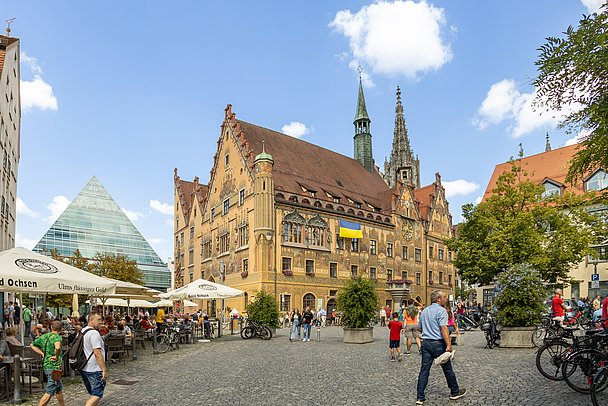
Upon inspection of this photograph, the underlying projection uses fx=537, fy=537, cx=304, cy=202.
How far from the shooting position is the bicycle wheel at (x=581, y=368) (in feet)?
29.6

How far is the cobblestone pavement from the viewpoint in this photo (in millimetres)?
9477


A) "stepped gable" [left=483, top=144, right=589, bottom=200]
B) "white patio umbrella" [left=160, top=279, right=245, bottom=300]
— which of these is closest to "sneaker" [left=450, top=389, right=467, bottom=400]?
"white patio umbrella" [left=160, top=279, right=245, bottom=300]

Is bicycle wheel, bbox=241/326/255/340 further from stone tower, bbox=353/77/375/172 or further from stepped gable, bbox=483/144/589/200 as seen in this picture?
stone tower, bbox=353/77/375/172

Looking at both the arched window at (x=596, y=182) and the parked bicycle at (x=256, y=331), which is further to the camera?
the arched window at (x=596, y=182)

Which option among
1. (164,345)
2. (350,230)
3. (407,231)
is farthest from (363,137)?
(164,345)

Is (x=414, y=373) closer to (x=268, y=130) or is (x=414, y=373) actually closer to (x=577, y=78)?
(x=577, y=78)

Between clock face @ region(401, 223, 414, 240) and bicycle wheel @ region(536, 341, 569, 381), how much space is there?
42.5 m

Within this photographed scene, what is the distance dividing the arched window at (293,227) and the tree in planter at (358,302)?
2043 centimetres

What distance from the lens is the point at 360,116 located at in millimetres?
66500

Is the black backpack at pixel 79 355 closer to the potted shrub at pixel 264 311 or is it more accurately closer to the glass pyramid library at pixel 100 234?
the potted shrub at pixel 264 311

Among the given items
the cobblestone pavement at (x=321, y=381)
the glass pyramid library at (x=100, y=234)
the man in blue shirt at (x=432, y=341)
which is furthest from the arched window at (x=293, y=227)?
the glass pyramid library at (x=100, y=234)

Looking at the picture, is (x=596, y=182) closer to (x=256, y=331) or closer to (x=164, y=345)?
(x=256, y=331)

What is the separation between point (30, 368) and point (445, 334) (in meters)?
8.23

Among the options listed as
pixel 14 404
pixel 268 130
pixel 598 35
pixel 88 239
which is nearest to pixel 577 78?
pixel 598 35
